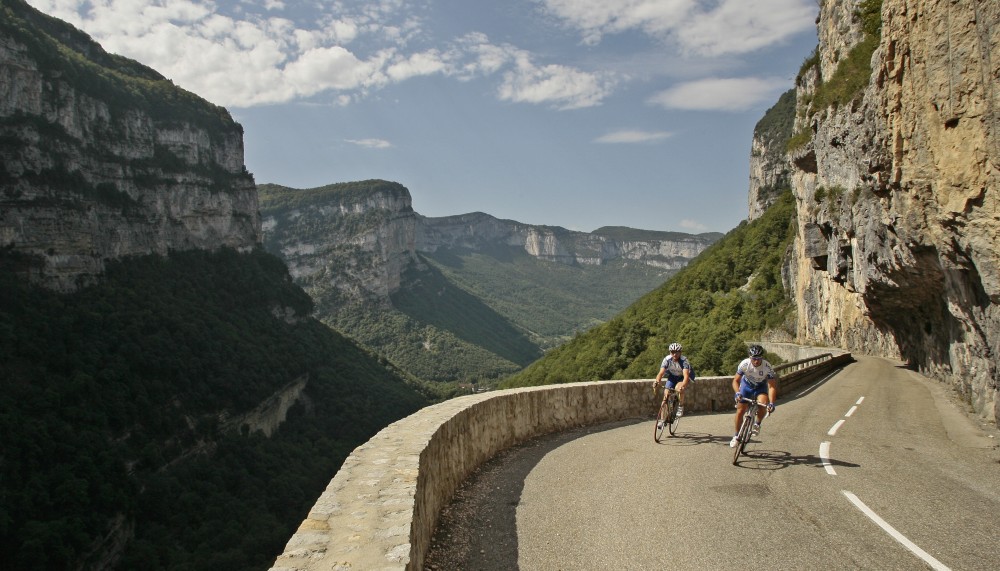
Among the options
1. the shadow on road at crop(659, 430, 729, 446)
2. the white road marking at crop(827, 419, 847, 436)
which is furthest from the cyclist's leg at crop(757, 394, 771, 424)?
the white road marking at crop(827, 419, 847, 436)

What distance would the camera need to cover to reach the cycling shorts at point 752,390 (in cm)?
936

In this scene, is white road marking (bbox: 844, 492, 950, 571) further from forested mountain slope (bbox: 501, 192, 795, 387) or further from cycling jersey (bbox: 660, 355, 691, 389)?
forested mountain slope (bbox: 501, 192, 795, 387)

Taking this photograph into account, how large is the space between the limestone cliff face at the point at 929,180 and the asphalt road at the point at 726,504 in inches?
156

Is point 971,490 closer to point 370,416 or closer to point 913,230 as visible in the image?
point 913,230

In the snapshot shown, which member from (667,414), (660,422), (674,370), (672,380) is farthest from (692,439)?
(674,370)

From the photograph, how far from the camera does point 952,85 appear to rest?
12297mm

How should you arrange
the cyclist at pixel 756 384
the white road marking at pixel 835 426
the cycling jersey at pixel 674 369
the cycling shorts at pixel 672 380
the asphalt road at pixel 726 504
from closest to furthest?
the asphalt road at pixel 726 504, the cyclist at pixel 756 384, the cycling shorts at pixel 672 380, the cycling jersey at pixel 674 369, the white road marking at pixel 835 426

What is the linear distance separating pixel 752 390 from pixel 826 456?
5.54 feet

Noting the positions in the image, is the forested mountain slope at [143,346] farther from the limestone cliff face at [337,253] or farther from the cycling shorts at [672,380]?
the limestone cliff face at [337,253]

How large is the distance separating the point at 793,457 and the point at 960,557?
174 inches

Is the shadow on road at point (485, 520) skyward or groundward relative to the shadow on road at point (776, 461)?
skyward

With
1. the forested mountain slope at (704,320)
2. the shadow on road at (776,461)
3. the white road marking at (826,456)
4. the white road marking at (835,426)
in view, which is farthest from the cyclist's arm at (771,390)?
the forested mountain slope at (704,320)

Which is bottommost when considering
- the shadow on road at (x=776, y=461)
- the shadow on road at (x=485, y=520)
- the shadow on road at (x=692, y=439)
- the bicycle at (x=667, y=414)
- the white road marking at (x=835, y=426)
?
the white road marking at (x=835, y=426)

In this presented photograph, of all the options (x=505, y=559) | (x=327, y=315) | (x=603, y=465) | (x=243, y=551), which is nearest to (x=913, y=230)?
(x=603, y=465)
